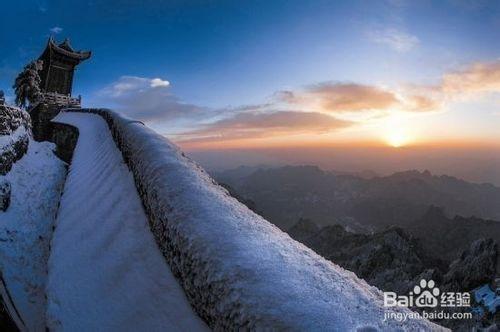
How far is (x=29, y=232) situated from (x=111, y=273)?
380 cm

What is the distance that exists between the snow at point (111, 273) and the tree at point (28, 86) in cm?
3804

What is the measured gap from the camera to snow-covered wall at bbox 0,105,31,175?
27.3 feet

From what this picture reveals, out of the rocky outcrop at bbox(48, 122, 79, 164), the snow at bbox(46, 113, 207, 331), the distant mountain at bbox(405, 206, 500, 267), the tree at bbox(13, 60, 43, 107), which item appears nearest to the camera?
the snow at bbox(46, 113, 207, 331)

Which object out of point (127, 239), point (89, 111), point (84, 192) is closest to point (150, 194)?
point (127, 239)

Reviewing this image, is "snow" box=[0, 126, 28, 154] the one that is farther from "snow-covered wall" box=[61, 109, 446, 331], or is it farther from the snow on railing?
the snow on railing

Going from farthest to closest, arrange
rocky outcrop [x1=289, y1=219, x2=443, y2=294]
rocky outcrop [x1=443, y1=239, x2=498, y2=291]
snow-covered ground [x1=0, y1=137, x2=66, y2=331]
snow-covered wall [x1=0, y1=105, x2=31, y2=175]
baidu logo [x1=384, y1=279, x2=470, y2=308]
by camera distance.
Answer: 1. rocky outcrop [x1=289, y1=219, x2=443, y2=294]
2. rocky outcrop [x1=443, y1=239, x2=498, y2=291]
3. snow-covered wall [x1=0, y1=105, x2=31, y2=175]
4. snow-covered ground [x1=0, y1=137, x2=66, y2=331]
5. baidu logo [x1=384, y1=279, x2=470, y2=308]

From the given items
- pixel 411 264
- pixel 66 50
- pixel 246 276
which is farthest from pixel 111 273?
pixel 411 264

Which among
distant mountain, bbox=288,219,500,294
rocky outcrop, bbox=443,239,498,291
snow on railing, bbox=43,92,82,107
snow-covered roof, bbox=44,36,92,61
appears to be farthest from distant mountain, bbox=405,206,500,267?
snow-covered roof, bbox=44,36,92,61

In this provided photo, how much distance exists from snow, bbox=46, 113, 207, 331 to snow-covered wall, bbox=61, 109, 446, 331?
0.19 metres

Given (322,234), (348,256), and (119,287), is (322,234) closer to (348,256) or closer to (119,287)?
(348,256)

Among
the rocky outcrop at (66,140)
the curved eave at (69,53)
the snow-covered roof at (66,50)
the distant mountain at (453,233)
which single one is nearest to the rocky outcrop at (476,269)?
the rocky outcrop at (66,140)

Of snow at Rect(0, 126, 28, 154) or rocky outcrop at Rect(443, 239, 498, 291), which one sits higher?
snow at Rect(0, 126, 28, 154)

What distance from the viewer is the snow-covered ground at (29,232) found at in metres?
4.14

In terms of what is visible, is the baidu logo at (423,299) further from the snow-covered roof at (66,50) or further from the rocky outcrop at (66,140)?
the snow-covered roof at (66,50)
